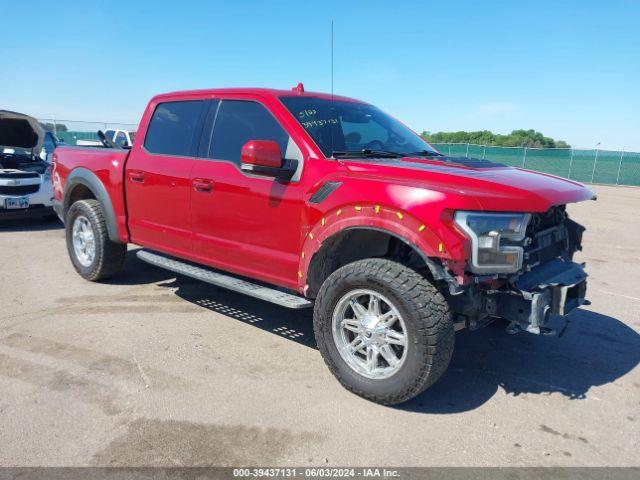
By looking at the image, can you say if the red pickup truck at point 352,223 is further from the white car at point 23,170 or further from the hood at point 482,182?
the white car at point 23,170

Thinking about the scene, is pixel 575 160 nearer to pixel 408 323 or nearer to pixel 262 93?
pixel 262 93

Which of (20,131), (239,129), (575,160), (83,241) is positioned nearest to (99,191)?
(83,241)

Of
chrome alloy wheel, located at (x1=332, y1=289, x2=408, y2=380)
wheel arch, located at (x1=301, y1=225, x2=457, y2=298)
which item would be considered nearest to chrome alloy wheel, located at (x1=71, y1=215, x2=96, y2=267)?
wheel arch, located at (x1=301, y1=225, x2=457, y2=298)

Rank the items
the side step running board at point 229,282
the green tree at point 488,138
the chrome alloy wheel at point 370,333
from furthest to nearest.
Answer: the green tree at point 488,138
the side step running board at point 229,282
the chrome alloy wheel at point 370,333

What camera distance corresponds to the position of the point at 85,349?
3969 mm

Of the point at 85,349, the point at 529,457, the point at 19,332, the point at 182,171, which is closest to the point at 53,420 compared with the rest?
the point at 85,349

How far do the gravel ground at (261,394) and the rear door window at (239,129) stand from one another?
1.54 m

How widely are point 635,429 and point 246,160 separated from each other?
116 inches

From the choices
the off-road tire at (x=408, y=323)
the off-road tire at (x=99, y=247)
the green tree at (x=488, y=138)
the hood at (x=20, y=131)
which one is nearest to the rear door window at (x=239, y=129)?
the off-road tire at (x=408, y=323)

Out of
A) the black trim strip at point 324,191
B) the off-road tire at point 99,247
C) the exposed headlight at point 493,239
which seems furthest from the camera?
the off-road tire at point 99,247

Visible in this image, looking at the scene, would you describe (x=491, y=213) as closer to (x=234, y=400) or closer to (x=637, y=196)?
(x=234, y=400)

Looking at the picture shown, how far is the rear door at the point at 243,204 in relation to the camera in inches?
148

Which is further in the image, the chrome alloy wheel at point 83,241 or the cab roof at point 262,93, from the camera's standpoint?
the chrome alloy wheel at point 83,241

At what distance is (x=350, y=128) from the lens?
166 inches
